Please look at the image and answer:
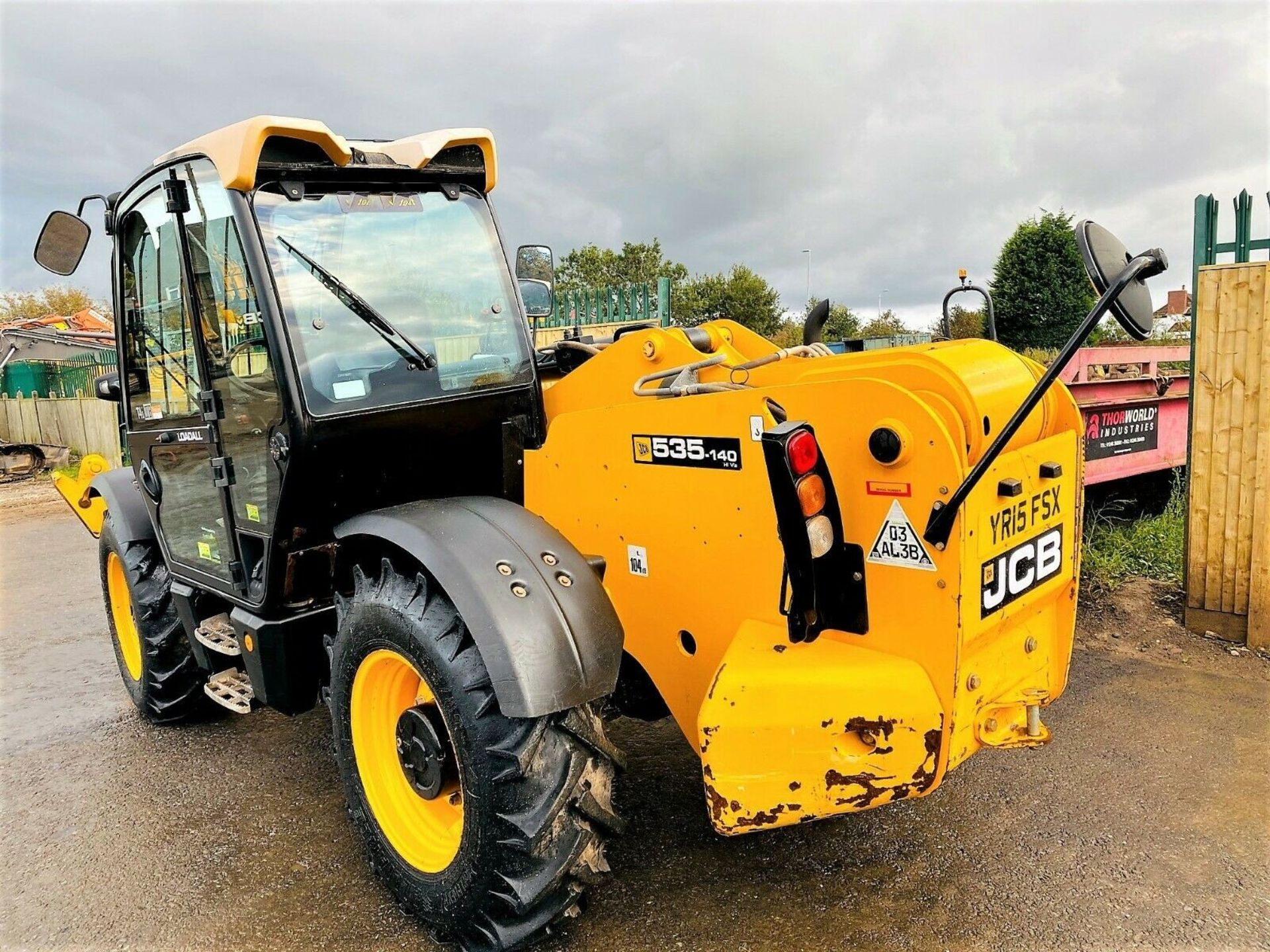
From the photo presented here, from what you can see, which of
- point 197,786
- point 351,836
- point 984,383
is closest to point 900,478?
point 984,383

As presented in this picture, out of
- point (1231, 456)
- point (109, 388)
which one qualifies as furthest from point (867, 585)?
point (1231, 456)

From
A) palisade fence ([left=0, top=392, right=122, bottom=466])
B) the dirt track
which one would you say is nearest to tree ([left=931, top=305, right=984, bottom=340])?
the dirt track

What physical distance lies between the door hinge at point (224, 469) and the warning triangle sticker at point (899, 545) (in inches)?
Result: 86.6

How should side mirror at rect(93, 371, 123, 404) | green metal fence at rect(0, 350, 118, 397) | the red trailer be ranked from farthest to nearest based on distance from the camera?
green metal fence at rect(0, 350, 118, 397) → the red trailer → side mirror at rect(93, 371, 123, 404)

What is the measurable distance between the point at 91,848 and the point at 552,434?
2239 millimetres

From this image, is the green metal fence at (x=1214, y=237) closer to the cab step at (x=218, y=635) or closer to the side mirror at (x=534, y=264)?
the side mirror at (x=534, y=264)

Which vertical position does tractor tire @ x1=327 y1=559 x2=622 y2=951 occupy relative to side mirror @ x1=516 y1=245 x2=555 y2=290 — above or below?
below

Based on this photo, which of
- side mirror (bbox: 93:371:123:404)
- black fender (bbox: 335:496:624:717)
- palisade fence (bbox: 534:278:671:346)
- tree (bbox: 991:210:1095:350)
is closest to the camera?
black fender (bbox: 335:496:624:717)

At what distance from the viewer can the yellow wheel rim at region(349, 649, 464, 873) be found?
2.67 m

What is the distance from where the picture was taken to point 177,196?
3.01 metres

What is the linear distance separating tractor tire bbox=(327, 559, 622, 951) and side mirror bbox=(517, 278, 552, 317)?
120cm

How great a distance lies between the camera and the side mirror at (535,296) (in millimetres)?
3271

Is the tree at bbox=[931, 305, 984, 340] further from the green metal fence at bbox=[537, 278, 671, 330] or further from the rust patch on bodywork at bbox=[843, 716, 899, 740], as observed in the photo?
the rust patch on bodywork at bbox=[843, 716, 899, 740]

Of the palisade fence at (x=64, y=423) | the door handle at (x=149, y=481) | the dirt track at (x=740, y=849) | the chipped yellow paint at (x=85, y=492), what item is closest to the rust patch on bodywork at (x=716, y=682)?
the dirt track at (x=740, y=849)
